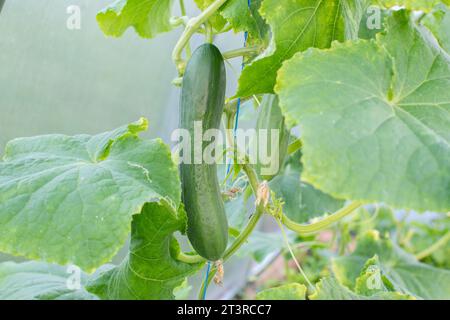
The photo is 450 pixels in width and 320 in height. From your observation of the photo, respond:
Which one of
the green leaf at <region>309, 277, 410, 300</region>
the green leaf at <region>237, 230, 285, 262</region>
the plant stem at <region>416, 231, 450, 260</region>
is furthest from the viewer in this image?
the green leaf at <region>237, 230, 285, 262</region>

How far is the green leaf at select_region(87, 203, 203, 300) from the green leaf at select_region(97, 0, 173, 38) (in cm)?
56

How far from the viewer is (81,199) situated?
766 millimetres

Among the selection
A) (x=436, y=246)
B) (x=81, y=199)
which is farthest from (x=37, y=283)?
(x=436, y=246)

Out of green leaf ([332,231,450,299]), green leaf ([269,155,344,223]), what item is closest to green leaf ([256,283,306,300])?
green leaf ([269,155,344,223])

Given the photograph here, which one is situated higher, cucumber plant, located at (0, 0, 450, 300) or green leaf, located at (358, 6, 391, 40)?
green leaf, located at (358, 6, 391, 40)

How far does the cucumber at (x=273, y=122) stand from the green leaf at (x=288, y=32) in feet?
0.26

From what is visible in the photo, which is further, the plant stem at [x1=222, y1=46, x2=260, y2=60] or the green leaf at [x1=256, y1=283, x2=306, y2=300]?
the plant stem at [x1=222, y1=46, x2=260, y2=60]

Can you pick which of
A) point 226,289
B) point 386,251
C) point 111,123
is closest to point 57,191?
point 111,123

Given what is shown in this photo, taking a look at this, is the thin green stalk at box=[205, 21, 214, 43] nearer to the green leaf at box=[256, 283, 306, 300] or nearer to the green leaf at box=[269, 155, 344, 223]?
the green leaf at box=[256, 283, 306, 300]

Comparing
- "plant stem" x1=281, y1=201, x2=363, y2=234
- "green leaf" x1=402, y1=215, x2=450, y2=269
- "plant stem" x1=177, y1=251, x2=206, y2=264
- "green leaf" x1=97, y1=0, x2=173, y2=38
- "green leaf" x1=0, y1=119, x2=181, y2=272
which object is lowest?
"green leaf" x1=402, y1=215, x2=450, y2=269

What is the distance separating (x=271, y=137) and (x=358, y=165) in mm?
412

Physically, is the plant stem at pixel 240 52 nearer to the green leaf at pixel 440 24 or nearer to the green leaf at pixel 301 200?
the green leaf at pixel 440 24

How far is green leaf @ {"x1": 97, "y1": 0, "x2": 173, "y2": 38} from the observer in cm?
121
